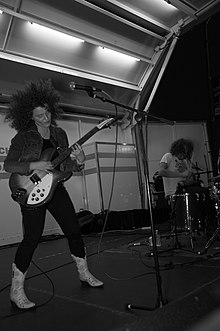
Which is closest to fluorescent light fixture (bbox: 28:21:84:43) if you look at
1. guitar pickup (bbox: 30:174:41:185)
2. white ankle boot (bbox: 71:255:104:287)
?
guitar pickup (bbox: 30:174:41:185)

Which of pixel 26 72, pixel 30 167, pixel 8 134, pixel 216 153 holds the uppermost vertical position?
pixel 26 72

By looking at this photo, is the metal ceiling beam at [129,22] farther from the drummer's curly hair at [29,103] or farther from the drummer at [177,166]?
the drummer's curly hair at [29,103]

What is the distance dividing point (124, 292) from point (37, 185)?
1.05 metres

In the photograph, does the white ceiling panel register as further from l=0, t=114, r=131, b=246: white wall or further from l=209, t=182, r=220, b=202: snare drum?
l=209, t=182, r=220, b=202: snare drum

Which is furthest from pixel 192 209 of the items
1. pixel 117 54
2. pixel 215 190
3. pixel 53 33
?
pixel 117 54

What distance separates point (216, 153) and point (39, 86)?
4730 mm

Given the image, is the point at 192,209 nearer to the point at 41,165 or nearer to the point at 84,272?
the point at 84,272

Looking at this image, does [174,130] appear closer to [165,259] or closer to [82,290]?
[165,259]

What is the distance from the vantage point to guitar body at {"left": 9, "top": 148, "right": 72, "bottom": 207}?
7.46 ft

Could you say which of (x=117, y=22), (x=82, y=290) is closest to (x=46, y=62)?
(x=117, y=22)

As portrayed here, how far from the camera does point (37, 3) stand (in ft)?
16.6

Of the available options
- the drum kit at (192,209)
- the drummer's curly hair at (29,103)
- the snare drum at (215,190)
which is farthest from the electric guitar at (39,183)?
the drum kit at (192,209)

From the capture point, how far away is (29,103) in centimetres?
260

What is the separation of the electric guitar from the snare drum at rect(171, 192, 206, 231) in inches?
80.8
